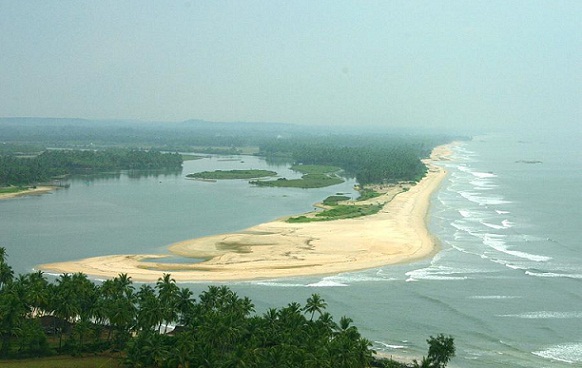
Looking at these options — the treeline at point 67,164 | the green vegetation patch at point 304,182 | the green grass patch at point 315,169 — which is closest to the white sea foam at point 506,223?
the green vegetation patch at point 304,182

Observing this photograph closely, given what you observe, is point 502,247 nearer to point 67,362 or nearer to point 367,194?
point 367,194

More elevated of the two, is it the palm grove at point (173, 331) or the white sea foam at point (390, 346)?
the palm grove at point (173, 331)

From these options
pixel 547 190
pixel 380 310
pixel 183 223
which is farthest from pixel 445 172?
pixel 380 310

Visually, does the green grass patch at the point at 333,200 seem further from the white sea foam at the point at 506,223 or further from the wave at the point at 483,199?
the white sea foam at the point at 506,223

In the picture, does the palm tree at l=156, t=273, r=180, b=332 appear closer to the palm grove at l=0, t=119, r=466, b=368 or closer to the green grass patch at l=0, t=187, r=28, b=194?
the palm grove at l=0, t=119, r=466, b=368

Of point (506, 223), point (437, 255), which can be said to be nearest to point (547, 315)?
point (437, 255)

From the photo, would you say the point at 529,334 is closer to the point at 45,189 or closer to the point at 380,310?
the point at 380,310
